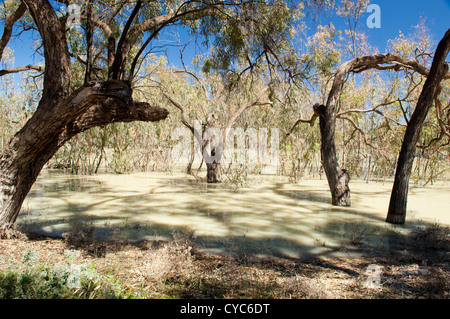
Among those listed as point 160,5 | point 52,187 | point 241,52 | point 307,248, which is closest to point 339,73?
point 241,52

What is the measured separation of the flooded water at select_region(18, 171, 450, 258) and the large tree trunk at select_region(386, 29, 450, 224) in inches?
14.4

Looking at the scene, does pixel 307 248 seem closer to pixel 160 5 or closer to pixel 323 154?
pixel 323 154

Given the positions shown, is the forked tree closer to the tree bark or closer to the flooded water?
the tree bark

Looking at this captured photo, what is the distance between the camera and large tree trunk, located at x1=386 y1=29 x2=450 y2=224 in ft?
17.4

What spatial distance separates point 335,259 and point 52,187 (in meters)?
7.82

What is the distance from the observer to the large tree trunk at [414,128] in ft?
17.4

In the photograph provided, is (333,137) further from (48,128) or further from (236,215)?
(48,128)

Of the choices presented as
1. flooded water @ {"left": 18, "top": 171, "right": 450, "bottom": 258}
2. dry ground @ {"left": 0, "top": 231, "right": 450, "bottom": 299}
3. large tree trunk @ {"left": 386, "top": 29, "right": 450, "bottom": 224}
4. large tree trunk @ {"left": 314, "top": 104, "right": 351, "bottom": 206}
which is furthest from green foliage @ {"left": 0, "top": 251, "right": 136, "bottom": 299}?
large tree trunk @ {"left": 314, "top": 104, "right": 351, "bottom": 206}

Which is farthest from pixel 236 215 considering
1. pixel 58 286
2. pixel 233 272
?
pixel 58 286

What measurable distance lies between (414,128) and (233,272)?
3.99 m

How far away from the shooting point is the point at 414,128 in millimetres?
5406

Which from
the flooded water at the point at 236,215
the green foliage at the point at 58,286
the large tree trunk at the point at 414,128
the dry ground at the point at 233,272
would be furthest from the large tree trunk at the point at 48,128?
the large tree trunk at the point at 414,128

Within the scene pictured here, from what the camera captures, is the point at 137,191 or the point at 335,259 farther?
the point at 137,191
